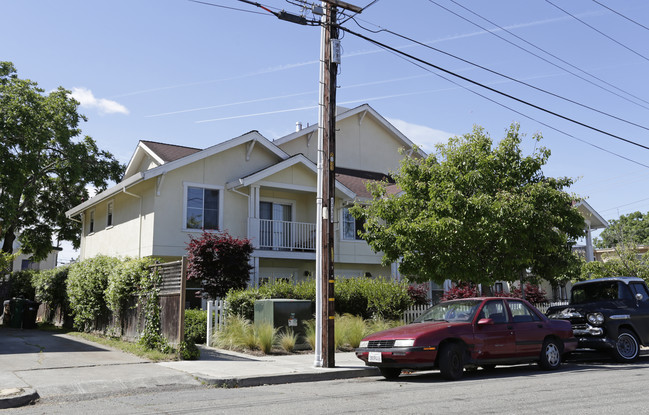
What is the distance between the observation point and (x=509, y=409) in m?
6.80

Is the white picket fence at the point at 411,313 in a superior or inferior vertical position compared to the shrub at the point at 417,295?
inferior

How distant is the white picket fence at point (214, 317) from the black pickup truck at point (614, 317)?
26.8ft

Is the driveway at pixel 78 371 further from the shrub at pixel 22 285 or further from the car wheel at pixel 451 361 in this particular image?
the shrub at pixel 22 285

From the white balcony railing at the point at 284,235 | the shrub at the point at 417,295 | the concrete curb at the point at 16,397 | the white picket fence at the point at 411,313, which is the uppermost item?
the white balcony railing at the point at 284,235

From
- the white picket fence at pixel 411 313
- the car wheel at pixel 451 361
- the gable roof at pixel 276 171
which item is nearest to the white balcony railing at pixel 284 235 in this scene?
the gable roof at pixel 276 171

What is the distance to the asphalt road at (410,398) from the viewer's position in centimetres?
691

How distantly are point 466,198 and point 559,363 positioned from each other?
4.84 m

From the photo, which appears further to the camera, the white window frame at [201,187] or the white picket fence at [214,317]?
the white window frame at [201,187]

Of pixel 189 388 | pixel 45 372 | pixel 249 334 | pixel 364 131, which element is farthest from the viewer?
pixel 364 131

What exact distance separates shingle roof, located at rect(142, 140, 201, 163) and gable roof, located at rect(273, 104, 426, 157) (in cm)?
385

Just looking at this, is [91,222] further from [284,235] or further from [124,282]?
[124,282]

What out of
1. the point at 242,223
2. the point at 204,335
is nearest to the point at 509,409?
the point at 204,335

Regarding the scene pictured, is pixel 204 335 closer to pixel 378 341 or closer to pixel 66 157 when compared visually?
pixel 378 341

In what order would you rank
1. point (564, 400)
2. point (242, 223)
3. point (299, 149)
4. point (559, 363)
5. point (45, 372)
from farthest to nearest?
1. point (299, 149)
2. point (242, 223)
3. point (559, 363)
4. point (45, 372)
5. point (564, 400)
